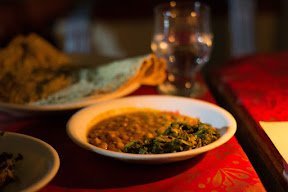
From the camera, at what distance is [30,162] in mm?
704

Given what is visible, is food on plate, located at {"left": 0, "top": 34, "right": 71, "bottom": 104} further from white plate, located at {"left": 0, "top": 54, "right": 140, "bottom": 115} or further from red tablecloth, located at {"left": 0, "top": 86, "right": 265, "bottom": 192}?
red tablecloth, located at {"left": 0, "top": 86, "right": 265, "bottom": 192}

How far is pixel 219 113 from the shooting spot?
92cm

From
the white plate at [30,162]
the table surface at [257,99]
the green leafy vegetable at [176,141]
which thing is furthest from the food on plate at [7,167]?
the table surface at [257,99]

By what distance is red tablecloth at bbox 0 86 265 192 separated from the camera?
2.31 ft

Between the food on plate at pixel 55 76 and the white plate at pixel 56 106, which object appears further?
the food on plate at pixel 55 76

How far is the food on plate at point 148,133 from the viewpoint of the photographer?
0.76m

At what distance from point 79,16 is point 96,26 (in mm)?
254

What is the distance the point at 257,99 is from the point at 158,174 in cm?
59

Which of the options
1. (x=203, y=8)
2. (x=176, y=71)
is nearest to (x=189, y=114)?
(x=176, y=71)

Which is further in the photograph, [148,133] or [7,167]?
[148,133]

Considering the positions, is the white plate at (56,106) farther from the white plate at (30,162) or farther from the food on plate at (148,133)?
the white plate at (30,162)

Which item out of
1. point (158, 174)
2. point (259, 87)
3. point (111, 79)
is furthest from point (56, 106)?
point (259, 87)

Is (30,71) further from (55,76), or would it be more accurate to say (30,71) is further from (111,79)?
(111,79)

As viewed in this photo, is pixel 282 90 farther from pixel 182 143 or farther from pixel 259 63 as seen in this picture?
pixel 182 143
